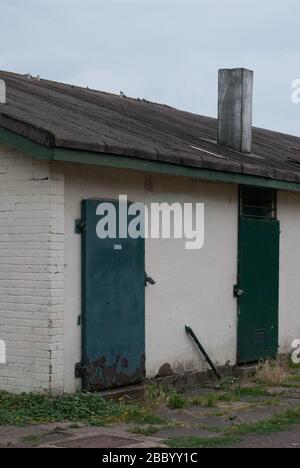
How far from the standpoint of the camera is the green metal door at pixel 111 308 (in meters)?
9.80

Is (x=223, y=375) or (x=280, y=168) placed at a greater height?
(x=280, y=168)

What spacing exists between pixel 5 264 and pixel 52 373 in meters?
1.37

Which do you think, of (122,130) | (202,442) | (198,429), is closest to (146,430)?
(198,429)

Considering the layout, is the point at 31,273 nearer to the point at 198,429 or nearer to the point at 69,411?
the point at 69,411

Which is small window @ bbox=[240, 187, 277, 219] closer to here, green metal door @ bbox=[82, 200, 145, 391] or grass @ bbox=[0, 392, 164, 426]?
green metal door @ bbox=[82, 200, 145, 391]

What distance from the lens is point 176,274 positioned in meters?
11.4

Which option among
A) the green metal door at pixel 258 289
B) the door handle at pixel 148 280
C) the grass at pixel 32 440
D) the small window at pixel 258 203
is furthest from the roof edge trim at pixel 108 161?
the grass at pixel 32 440

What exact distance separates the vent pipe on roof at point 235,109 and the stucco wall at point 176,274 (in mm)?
1464

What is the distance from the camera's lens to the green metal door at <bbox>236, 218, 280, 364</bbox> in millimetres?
12625

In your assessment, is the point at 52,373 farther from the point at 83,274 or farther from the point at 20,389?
the point at 83,274

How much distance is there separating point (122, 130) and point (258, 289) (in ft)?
11.3

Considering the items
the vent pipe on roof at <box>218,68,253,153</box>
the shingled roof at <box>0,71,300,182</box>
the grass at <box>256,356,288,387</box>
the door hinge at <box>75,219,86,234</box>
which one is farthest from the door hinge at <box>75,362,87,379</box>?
the vent pipe on roof at <box>218,68,253,153</box>
